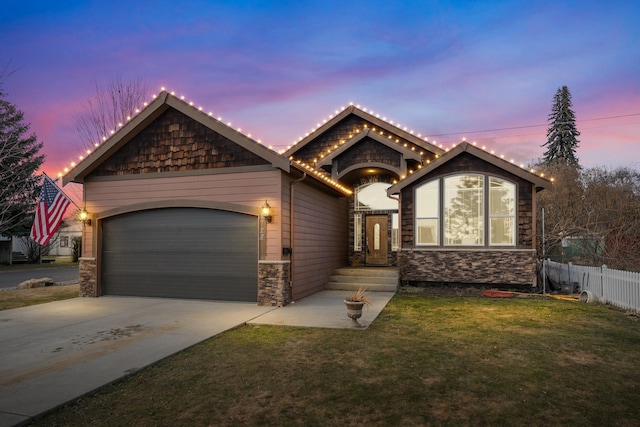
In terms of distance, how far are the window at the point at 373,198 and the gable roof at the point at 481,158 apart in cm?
243

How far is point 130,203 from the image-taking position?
11.8 metres

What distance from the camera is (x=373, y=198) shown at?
16984mm

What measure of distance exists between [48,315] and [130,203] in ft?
12.3

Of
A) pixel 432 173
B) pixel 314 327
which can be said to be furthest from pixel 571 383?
pixel 432 173

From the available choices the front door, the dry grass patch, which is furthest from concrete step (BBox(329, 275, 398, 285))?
the dry grass patch

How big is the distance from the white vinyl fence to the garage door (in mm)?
9301

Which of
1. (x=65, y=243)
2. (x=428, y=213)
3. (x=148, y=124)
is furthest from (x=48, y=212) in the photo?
(x=65, y=243)

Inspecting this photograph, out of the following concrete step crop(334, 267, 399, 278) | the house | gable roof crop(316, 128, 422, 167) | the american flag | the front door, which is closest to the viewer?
the house

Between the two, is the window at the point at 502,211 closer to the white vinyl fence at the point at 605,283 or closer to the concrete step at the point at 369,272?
the white vinyl fence at the point at 605,283

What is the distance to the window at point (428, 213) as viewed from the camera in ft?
45.7

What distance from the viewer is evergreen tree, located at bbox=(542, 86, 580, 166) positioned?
39.3m

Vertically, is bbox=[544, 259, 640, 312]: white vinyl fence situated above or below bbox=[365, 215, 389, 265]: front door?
below

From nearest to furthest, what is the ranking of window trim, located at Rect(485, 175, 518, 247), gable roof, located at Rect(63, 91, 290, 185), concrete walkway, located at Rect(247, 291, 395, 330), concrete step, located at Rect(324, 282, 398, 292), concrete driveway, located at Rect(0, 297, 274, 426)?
concrete driveway, located at Rect(0, 297, 274, 426) < concrete walkway, located at Rect(247, 291, 395, 330) < gable roof, located at Rect(63, 91, 290, 185) < window trim, located at Rect(485, 175, 518, 247) < concrete step, located at Rect(324, 282, 398, 292)

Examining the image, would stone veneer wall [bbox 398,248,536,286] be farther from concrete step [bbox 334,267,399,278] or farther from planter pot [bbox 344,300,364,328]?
planter pot [bbox 344,300,364,328]
